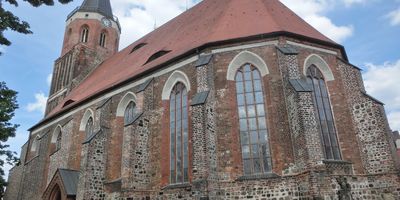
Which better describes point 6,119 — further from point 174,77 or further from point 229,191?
point 229,191

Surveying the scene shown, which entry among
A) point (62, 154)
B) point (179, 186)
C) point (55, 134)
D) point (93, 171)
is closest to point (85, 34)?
point (55, 134)

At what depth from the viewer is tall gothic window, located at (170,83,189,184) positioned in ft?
40.6

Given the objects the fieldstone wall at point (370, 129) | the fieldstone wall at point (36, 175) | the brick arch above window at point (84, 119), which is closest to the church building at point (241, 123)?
the fieldstone wall at point (370, 129)

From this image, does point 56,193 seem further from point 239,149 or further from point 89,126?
point 239,149

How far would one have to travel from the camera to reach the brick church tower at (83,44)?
24.9 meters

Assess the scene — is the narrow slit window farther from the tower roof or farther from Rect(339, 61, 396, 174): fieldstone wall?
Rect(339, 61, 396, 174): fieldstone wall

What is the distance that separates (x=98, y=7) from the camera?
2806cm

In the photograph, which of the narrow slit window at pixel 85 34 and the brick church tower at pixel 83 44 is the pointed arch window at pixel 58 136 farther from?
the narrow slit window at pixel 85 34

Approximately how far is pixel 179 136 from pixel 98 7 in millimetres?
19342

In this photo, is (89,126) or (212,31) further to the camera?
(89,126)

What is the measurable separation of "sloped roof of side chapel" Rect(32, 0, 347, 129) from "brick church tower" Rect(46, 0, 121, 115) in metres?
5.35

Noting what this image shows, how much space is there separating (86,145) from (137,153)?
2.82 metres

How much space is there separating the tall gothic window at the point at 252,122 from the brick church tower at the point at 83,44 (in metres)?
15.7

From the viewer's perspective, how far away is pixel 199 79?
40.0ft
